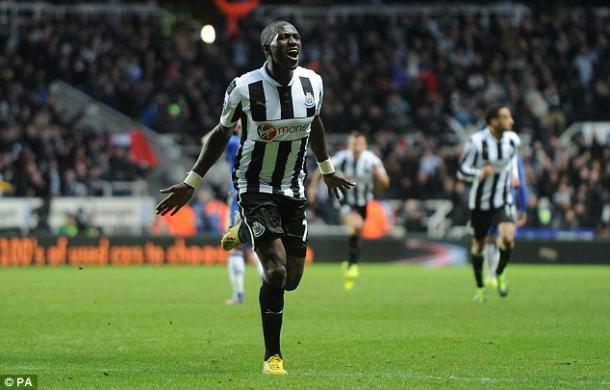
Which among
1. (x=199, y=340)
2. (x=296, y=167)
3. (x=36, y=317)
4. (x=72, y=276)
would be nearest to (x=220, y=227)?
(x=72, y=276)

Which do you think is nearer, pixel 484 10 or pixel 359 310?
pixel 359 310

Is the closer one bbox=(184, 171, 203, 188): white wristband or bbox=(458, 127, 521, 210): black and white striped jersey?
bbox=(184, 171, 203, 188): white wristband

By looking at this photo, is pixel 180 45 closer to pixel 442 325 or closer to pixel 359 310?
pixel 359 310

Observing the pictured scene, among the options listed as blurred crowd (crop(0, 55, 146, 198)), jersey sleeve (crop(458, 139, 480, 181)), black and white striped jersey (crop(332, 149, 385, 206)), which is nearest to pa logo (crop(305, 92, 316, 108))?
jersey sleeve (crop(458, 139, 480, 181))

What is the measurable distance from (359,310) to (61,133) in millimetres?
18971

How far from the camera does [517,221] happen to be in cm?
1773

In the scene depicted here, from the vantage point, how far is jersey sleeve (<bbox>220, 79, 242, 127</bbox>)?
9.20m

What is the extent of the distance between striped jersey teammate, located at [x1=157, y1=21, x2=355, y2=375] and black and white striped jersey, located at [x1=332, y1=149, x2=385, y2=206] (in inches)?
446

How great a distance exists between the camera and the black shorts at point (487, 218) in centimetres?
1692

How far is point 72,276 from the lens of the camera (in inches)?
927

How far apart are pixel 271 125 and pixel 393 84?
2739 centimetres

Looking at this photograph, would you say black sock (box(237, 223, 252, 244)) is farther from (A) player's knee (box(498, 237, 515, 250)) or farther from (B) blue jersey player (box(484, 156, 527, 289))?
(B) blue jersey player (box(484, 156, 527, 289))

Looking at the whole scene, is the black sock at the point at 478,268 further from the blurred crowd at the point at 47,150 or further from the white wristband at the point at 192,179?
the blurred crowd at the point at 47,150

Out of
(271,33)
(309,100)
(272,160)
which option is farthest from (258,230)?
(271,33)
